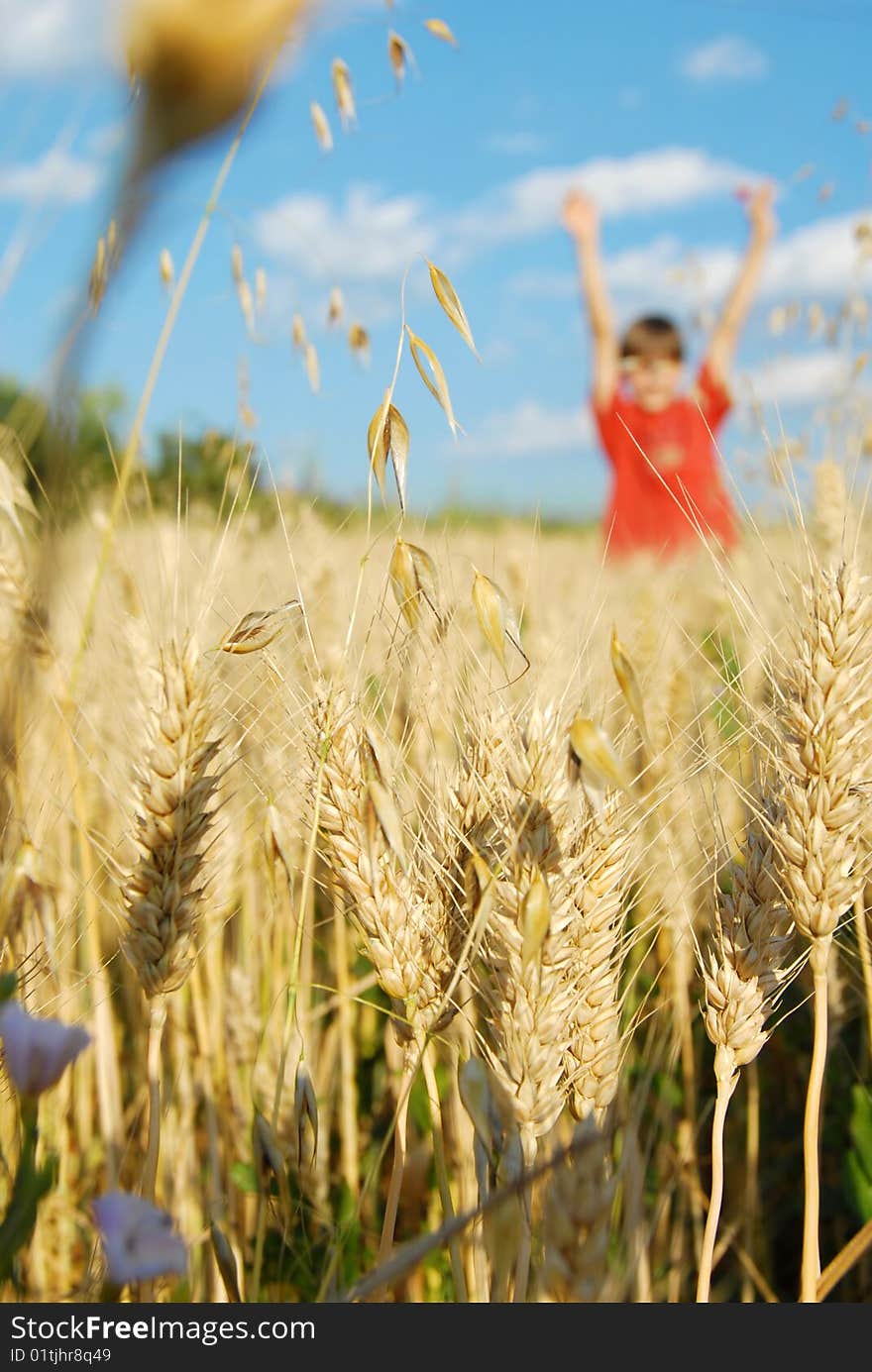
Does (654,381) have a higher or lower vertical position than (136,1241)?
higher

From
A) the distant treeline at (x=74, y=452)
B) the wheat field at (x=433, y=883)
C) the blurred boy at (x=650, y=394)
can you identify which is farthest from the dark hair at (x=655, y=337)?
the wheat field at (x=433, y=883)

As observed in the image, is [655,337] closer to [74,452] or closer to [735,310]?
[735,310]

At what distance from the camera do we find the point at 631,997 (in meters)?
1.43

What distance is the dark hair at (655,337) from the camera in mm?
6047

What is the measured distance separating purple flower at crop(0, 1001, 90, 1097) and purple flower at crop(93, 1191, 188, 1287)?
67 mm

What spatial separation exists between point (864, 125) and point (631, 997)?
1.60m

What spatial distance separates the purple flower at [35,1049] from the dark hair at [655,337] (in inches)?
239

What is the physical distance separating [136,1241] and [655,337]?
20.6 feet

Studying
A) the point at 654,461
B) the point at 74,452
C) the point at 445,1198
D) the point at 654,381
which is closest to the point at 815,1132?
the point at 445,1198

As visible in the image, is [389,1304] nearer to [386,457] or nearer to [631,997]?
[386,457]

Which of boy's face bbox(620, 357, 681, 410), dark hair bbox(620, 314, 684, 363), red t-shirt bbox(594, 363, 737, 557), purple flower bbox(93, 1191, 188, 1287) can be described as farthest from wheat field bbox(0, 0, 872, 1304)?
dark hair bbox(620, 314, 684, 363)

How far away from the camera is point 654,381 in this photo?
5871 millimetres

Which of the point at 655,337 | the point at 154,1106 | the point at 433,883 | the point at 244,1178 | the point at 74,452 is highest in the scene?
the point at 655,337

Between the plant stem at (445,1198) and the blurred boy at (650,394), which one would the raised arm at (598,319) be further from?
the plant stem at (445,1198)
